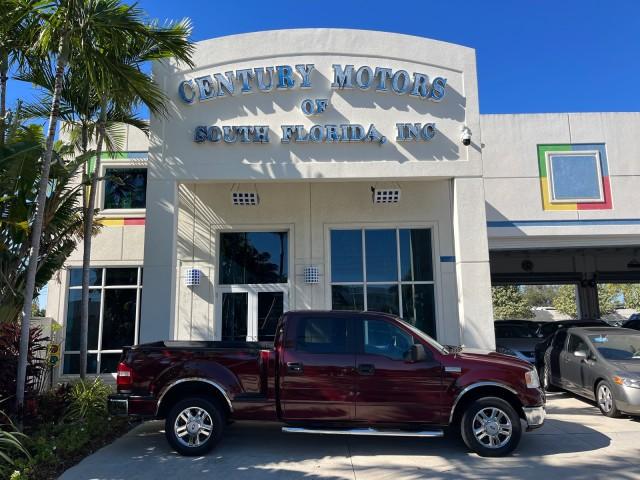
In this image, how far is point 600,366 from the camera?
917 centimetres

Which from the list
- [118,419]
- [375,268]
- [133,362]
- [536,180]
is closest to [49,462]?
[133,362]

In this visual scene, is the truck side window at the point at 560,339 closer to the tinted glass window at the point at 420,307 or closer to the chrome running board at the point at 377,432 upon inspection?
the tinted glass window at the point at 420,307

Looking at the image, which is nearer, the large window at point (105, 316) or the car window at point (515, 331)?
the large window at point (105, 316)

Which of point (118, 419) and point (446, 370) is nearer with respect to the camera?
point (446, 370)

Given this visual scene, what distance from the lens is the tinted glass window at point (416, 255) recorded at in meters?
12.2

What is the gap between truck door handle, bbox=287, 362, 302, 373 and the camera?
6.65 meters

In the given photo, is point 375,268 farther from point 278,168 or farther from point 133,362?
point 133,362

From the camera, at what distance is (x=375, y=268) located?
12.3 meters

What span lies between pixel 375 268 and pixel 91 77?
7453 millimetres

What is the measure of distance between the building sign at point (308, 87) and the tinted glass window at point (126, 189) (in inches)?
144

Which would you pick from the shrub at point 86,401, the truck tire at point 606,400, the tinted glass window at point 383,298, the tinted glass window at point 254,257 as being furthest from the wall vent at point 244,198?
the truck tire at point 606,400

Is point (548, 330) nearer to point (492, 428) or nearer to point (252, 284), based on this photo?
point (252, 284)

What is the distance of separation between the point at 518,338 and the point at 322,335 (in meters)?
10.2

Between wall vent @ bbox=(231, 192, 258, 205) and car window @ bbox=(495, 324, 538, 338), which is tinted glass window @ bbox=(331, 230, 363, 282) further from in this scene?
car window @ bbox=(495, 324, 538, 338)
